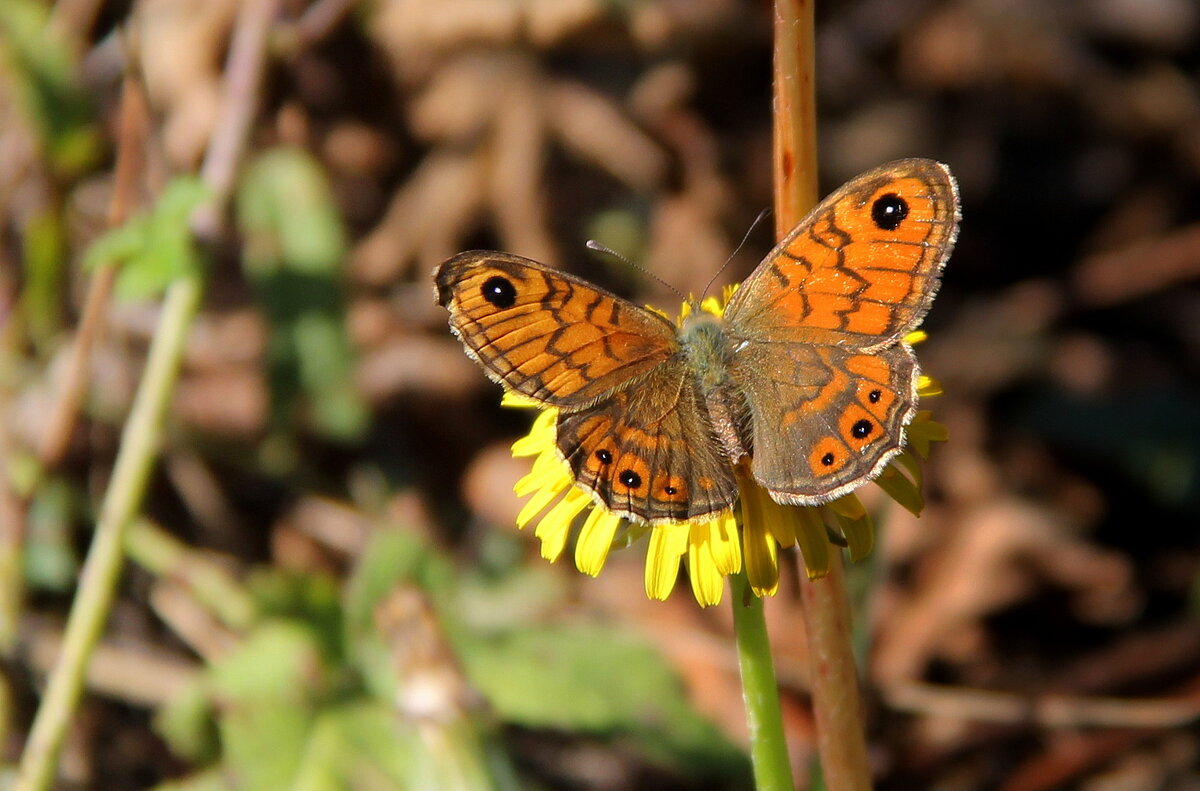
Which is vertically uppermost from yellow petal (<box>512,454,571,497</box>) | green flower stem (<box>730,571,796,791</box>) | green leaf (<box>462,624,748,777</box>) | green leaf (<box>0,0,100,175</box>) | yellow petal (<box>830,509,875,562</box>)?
green leaf (<box>0,0,100,175</box>)

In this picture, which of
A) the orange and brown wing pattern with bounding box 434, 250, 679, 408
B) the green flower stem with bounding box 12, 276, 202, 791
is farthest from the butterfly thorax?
the green flower stem with bounding box 12, 276, 202, 791

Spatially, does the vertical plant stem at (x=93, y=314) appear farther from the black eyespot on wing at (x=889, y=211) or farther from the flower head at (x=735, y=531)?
the black eyespot on wing at (x=889, y=211)

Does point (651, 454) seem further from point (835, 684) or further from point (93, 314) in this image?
point (93, 314)

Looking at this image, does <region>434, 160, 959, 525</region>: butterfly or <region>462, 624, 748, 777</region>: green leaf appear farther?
<region>462, 624, 748, 777</region>: green leaf

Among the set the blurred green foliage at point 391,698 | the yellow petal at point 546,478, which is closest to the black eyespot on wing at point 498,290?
the yellow petal at point 546,478

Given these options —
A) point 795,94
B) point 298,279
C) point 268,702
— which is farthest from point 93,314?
point 795,94

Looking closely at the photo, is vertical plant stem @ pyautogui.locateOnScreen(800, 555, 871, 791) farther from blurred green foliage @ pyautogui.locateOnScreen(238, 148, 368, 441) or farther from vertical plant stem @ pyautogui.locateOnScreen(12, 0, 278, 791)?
blurred green foliage @ pyautogui.locateOnScreen(238, 148, 368, 441)

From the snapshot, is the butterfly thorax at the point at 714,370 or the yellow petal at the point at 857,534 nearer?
the yellow petal at the point at 857,534
